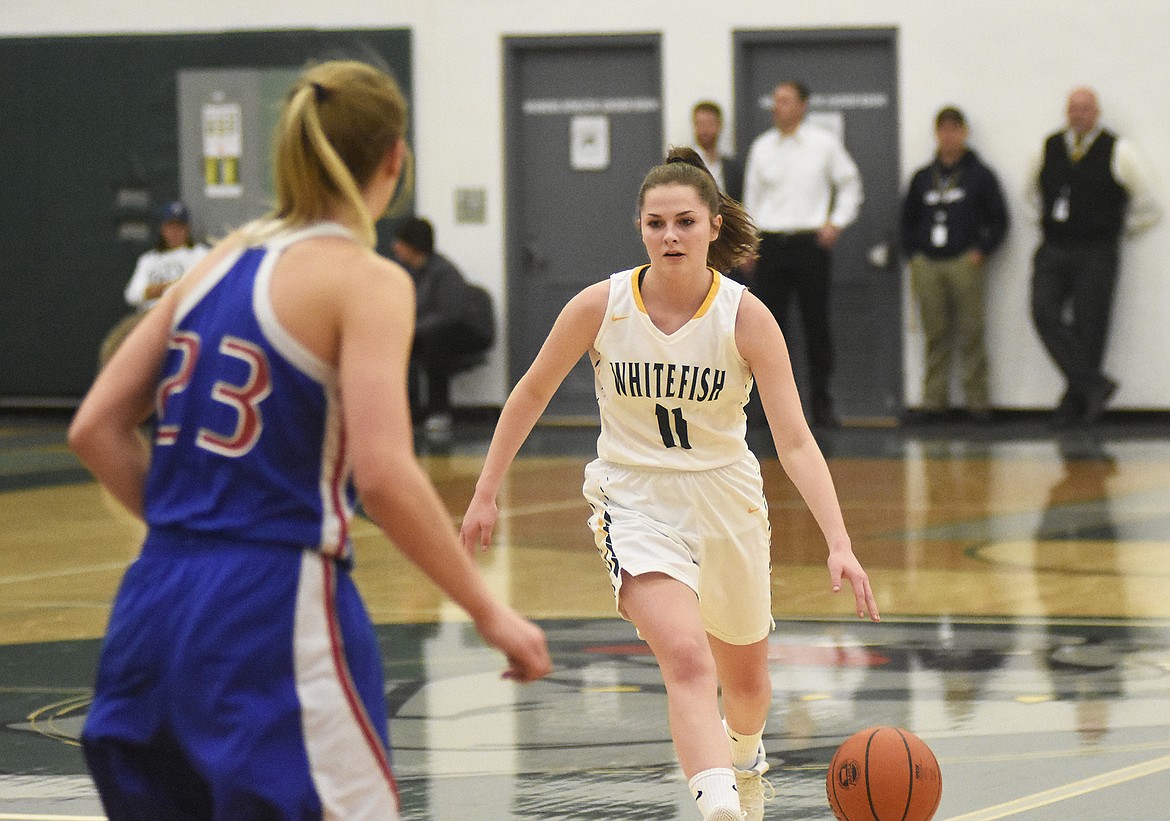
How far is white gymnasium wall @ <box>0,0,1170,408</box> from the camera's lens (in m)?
14.7

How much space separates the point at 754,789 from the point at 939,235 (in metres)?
10.7

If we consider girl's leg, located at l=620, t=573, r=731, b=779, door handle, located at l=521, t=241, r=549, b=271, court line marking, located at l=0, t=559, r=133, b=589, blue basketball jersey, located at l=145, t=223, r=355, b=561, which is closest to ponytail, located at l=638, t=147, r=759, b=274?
girl's leg, located at l=620, t=573, r=731, b=779

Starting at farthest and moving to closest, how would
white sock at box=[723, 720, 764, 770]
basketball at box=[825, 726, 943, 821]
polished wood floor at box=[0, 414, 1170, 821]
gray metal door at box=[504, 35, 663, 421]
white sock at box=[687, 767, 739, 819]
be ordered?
gray metal door at box=[504, 35, 663, 421] → polished wood floor at box=[0, 414, 1170, 821] → white sock at box=[723, 720, 764, 770] → basketball at box=[825, 726, 943, 821] → white sock at box=[687, 767, 739, 819]

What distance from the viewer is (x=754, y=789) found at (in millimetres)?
4602

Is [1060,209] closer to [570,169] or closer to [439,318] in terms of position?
[570,169]

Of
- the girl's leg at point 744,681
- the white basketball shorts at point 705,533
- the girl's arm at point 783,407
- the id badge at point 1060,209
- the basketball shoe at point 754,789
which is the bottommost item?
the basketball shoe at point 754,789

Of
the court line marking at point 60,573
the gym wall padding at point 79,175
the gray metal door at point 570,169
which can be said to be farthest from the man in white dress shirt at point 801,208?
the court line marking at point 60,573

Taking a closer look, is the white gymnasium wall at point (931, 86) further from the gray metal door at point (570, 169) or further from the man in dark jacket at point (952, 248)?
the man in dark jacket at point (952, 248)

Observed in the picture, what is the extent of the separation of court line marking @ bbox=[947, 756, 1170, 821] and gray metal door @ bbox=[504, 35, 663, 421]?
11.1m

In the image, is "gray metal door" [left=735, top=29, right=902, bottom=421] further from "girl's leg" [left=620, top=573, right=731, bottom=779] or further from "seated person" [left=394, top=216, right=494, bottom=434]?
"girl's leg" [left=620, top=573, right=731, bottom=779]

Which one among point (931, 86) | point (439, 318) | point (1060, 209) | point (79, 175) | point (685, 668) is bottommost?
point (685, 668)

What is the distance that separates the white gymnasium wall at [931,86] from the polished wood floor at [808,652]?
3.13m

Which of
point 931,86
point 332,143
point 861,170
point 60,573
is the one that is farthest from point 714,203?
point 861,170

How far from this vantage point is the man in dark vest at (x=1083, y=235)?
46.8ft
